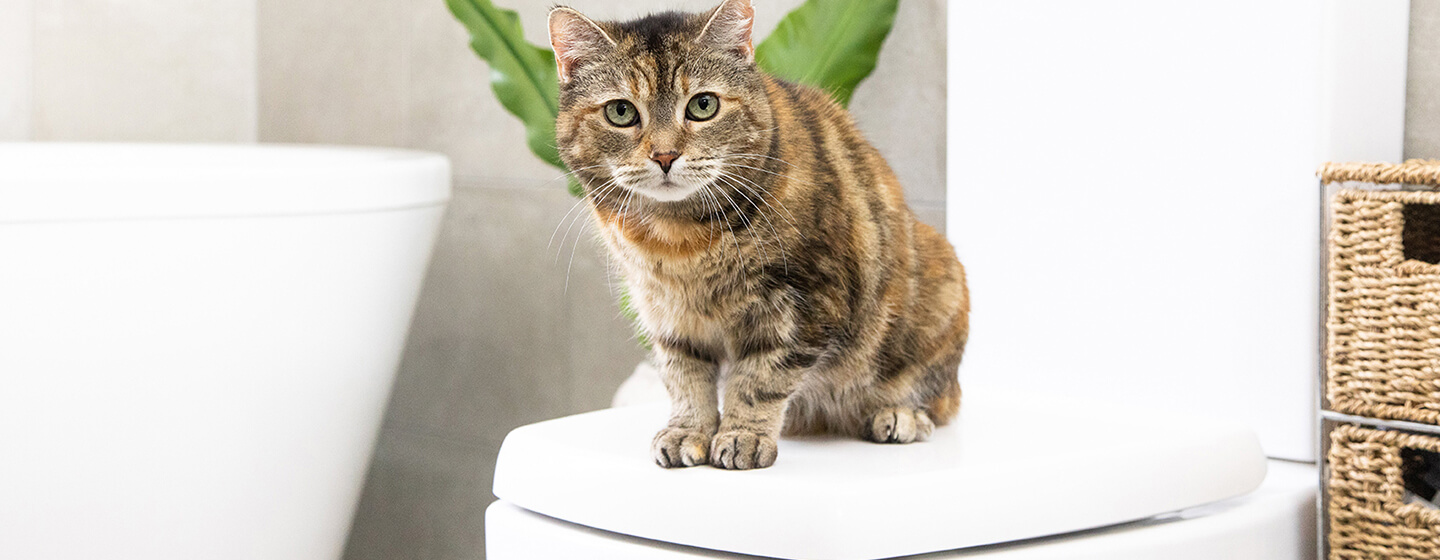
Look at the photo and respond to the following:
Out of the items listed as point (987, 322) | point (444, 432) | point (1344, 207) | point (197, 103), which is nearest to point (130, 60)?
point (197, 103)

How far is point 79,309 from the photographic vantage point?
128 cm

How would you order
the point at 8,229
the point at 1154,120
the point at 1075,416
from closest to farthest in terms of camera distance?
the point at 1075,416 < the point at 1154,120 < the point at 8,229

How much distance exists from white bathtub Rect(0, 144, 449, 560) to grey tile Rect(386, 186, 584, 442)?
1.11 ft

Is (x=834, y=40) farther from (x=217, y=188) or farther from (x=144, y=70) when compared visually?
(x=144, y=70)

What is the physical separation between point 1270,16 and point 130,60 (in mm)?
2044

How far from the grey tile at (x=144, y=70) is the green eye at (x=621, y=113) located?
5.93 ft

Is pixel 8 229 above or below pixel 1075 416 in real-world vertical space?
above

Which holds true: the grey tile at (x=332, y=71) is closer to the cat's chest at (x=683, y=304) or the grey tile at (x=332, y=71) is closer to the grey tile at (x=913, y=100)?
the grey tile at (x=913, y=100)

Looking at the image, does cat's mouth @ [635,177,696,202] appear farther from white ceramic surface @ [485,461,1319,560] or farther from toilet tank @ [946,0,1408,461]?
toilet tank @ [946,0,1408,461]

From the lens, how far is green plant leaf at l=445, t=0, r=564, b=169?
150 centimetres

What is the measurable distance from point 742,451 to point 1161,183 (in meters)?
0.55

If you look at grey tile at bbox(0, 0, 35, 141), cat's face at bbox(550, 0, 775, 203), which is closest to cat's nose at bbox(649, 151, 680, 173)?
cat's face at bbox(550, 0, 775, 203)

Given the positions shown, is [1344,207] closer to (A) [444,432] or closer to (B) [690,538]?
(B) [690,538]

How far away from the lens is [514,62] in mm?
1514
